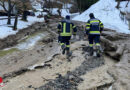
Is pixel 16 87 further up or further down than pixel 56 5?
further down

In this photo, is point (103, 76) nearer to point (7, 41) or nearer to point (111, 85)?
point (111, 85)

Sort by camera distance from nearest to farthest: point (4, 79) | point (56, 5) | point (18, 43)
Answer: point (4, 79)
point (18, 43)
point (56, 5)

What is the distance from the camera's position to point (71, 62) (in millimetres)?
5836

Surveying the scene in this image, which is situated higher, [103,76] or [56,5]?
[56,5]

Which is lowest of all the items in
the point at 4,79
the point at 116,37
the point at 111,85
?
the point at 4,79

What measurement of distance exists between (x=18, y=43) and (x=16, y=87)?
258 inches

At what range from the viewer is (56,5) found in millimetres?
38562

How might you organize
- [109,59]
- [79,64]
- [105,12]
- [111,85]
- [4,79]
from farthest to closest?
[105,12] → [109,59] → [79,64] → [4,79] → [111,85]

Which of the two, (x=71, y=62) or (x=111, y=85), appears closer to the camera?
(x=111, y=85)

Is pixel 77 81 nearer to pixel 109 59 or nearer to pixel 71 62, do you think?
pixel 71 62

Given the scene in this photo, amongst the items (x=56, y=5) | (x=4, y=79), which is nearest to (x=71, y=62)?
(x=4, y=79)

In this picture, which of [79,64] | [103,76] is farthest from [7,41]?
[103,76]

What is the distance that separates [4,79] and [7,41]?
6.04 m

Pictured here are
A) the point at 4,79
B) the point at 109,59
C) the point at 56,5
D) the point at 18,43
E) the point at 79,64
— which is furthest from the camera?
the point at 56,5
